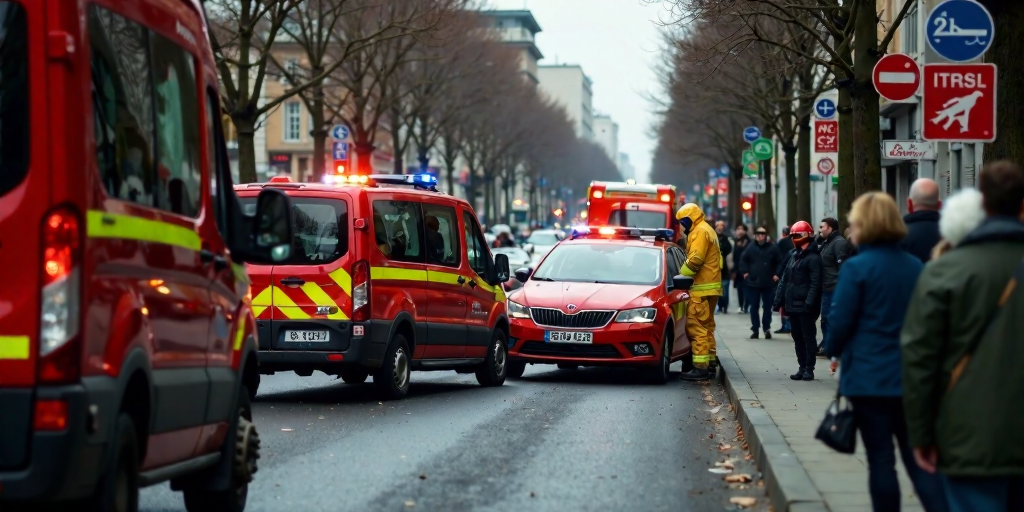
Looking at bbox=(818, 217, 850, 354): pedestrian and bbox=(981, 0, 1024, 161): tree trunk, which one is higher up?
bbox=(981, 0, 1024, 161): tree trunk

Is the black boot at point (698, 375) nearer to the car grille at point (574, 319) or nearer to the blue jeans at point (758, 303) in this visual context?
the car grille at point (574, 319)

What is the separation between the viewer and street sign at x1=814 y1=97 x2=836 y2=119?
91.4 feet

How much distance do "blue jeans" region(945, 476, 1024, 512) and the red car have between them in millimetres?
12165

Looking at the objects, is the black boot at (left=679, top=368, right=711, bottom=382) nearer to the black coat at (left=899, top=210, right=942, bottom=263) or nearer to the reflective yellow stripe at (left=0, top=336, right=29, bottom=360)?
the black coat at (left=899, top=210, right=942, bottom=263)

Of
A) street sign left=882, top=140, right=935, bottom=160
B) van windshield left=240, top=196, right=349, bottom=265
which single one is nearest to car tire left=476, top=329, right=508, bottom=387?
van windshield left=240, top=196, right=349, bottom=265

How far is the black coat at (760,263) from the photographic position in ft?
91.9

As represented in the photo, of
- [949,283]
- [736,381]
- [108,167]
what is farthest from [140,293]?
[736,381]

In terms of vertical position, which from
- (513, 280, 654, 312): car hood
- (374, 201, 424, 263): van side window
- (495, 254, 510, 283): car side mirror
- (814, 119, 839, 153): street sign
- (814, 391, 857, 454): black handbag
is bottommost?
(513, 280, 654, 312): car hood

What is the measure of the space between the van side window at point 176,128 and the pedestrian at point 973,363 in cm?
311

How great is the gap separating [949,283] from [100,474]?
9.90 feet

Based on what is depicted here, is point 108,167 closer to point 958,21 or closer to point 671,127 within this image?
point 958,21

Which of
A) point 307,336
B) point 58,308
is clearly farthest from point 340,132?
point 58,308

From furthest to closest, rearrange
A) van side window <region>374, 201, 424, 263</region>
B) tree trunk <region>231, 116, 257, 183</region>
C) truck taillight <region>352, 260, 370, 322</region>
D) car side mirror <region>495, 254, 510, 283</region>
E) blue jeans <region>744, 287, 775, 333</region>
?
tree trunk <region>231, 116, 257, 183</region> → blue jeans <region>744, 287, 775, 333</region> → car side mirror <region>495, 254, 510, 283</region> → van side window <region>374, 201, 424, 263</region> → truck taillight <region>352, 260, 370, 322</region>

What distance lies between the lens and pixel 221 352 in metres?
7.71
